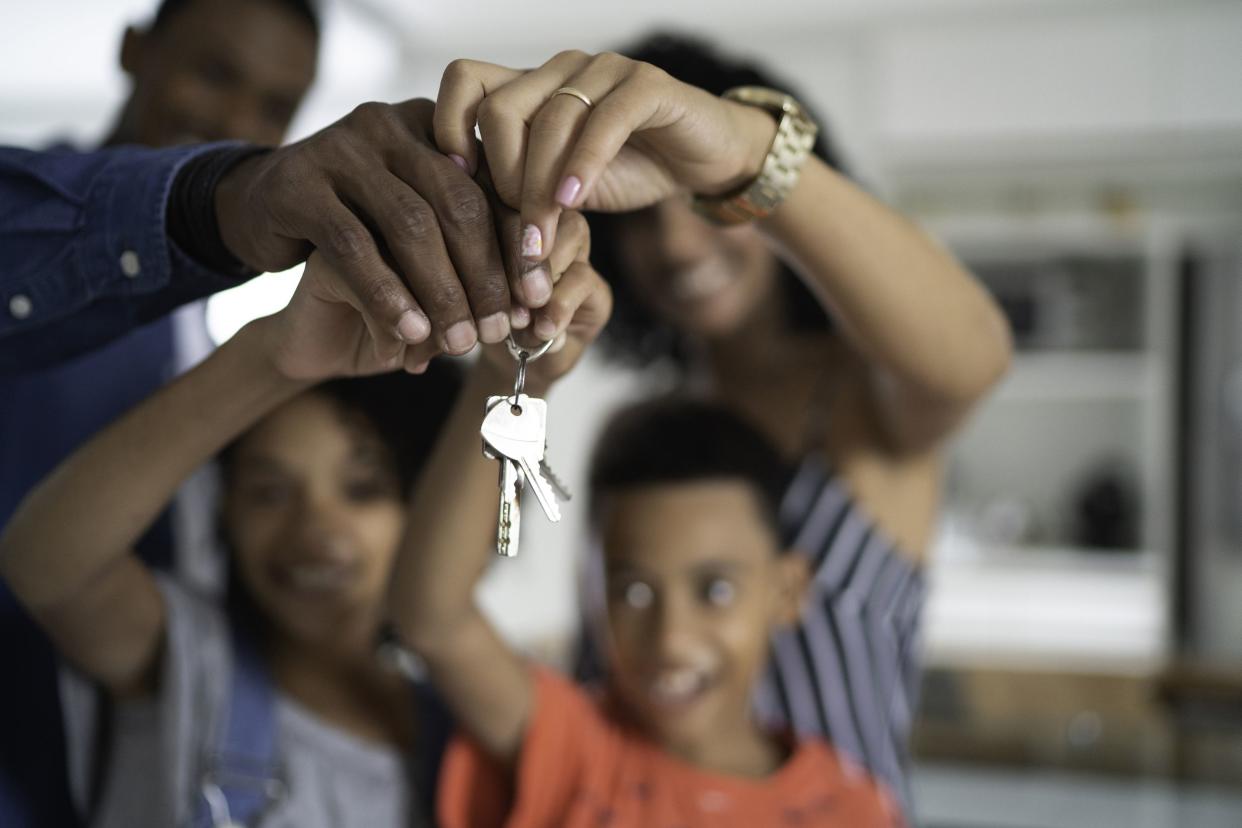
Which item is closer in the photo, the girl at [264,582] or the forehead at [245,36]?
the girl at [264,582]

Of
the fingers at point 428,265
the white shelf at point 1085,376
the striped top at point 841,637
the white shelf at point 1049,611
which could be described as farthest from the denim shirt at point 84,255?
the white shelf at point 1085,376

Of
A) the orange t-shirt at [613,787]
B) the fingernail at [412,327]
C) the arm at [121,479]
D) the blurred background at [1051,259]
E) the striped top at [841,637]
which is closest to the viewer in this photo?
the fingernail at [412,327]

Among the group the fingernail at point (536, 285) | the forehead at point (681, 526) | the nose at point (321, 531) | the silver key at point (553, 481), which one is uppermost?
the fingernail at point (536, 285)

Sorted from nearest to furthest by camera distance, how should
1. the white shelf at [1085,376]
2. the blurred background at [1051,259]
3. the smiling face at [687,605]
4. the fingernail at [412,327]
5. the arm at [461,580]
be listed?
1. the fingernail at [412,327]
2. the arm at [461,580]
3. the smiling face at [687,605]
4. the blurred background at [1051,259]
5. the white shelf at [1085,376]

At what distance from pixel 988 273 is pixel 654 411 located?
2.17 meters

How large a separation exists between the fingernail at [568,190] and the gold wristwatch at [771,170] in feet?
0.45

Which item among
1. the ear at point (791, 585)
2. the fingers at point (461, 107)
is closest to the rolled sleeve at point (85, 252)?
the fingers at point (461, 107)

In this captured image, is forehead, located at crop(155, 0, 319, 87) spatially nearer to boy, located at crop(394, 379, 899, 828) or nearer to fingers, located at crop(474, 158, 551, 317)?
boy, located at crop(394, 379, 899, 828)

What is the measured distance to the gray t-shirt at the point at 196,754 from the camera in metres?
0.59

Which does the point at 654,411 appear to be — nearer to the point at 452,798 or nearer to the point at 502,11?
the point at 452,798

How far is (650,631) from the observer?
0.77 metres

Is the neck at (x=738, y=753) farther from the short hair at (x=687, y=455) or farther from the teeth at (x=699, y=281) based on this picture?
the teeth at (x=699, y=281)

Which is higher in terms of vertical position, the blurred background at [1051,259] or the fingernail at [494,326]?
the fingernail at [494,326]

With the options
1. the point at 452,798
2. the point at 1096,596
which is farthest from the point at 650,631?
the point at 1096,596
